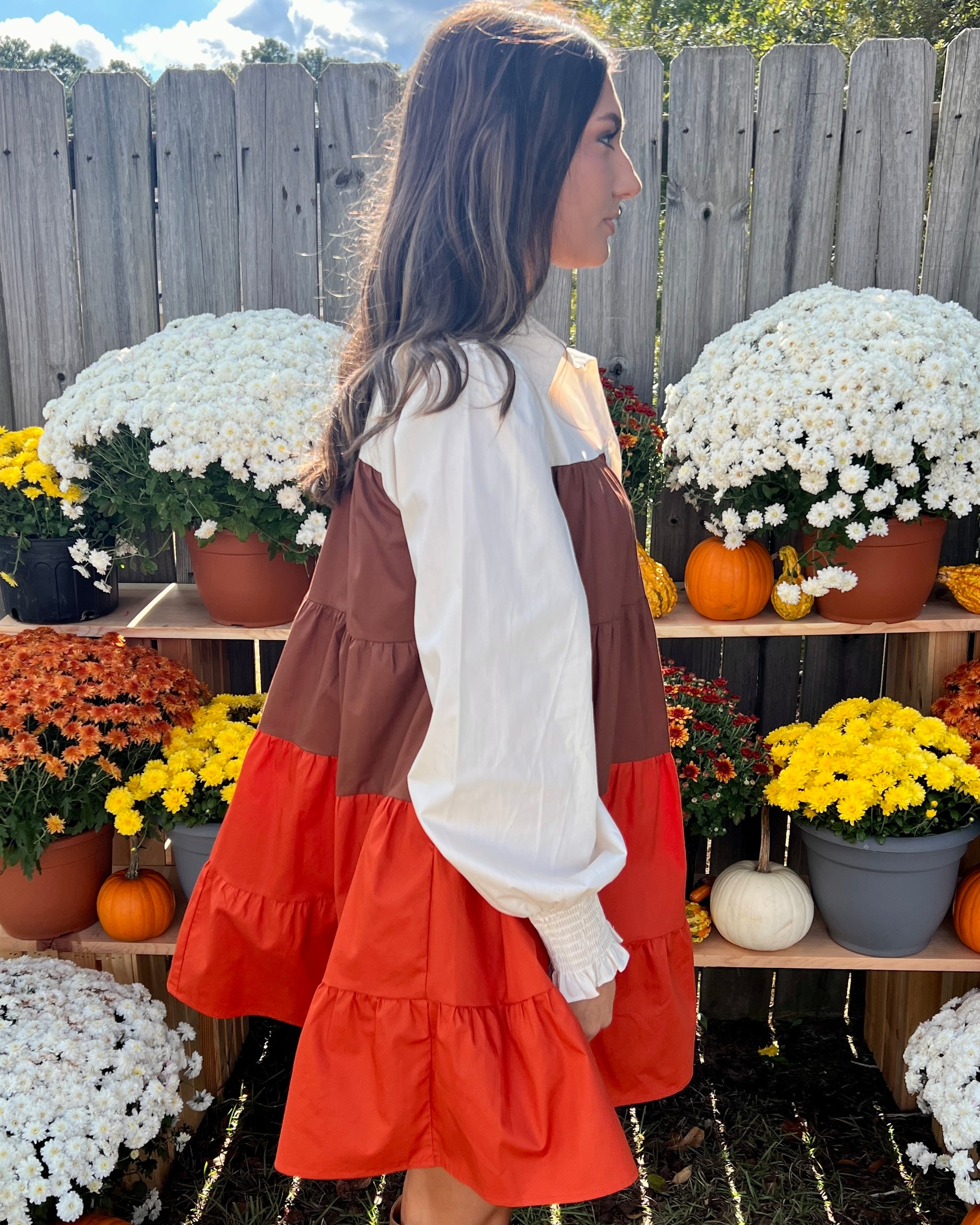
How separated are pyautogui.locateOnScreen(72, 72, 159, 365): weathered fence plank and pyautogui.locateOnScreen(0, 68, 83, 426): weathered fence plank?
33mm

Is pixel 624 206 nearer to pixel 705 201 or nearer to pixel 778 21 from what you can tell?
pixel 705 201

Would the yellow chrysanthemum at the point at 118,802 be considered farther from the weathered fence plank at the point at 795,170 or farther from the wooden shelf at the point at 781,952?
the weathered fence plank at the point at 795,170

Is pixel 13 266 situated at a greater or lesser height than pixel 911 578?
greater

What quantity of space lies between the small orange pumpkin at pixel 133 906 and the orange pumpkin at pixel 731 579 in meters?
1.32

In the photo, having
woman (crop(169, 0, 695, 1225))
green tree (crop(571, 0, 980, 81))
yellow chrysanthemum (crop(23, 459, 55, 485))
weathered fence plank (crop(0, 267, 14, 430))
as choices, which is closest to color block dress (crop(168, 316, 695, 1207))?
woman (crop(169, 0, 695, 1225))

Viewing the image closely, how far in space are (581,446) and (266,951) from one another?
0.84m

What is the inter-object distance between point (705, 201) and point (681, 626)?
99 cm

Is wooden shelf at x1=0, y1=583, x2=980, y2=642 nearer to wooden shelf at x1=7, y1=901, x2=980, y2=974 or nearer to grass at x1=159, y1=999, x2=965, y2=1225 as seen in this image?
wooden shelf at x1=7, y1=901, x2=980, y2=974

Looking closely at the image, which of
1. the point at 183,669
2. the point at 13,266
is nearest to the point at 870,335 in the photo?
the point at 183,669

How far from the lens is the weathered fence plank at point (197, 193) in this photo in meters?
2.37

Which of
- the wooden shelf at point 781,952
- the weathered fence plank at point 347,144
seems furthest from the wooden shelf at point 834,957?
the weathered fence plank at point 347,144

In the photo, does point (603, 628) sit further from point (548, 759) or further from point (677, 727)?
point (677, 727)

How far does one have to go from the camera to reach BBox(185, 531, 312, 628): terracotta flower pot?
2146 mm

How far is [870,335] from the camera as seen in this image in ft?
6.82
